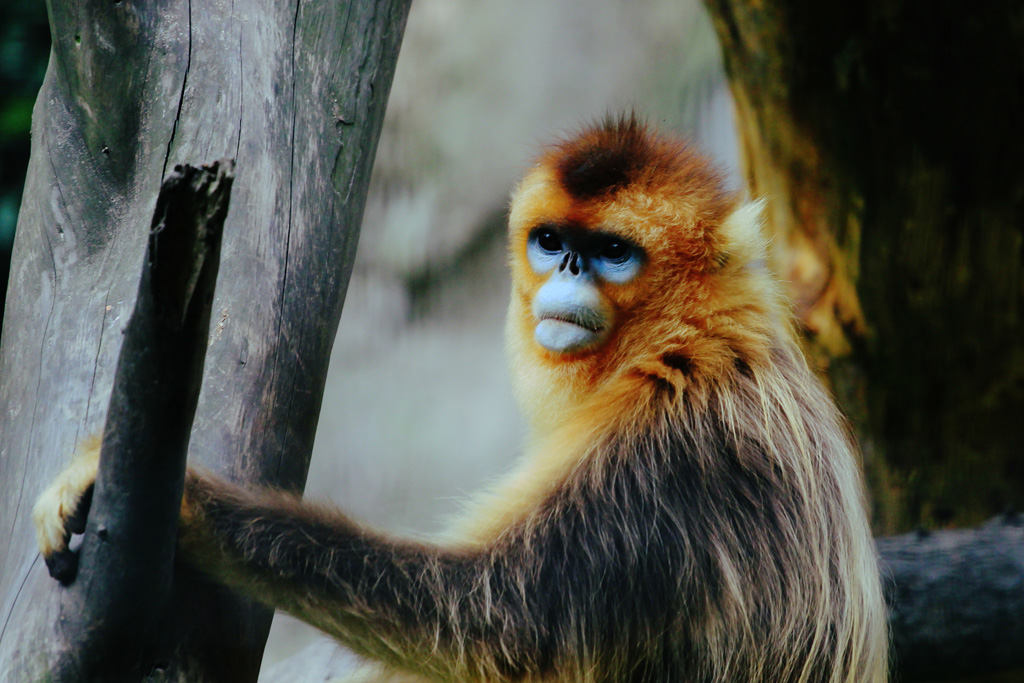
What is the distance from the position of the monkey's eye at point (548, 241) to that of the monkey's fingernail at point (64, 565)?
1.97 metres

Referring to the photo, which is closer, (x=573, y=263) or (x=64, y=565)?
(x=64, y=565)

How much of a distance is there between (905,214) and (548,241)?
233 centimetres

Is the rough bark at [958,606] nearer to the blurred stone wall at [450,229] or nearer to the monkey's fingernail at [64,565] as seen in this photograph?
the monkey's fingernail at [64,565]

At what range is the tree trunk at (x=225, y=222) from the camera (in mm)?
2848

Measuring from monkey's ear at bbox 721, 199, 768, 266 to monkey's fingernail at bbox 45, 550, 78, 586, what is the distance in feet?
7.35

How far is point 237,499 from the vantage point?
8.20ft

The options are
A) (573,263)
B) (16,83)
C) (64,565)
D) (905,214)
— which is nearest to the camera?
(64,565)

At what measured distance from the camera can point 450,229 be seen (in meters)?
8.91

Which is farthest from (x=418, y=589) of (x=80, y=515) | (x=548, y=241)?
(x=548, y=241)

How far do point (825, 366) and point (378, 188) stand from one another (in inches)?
192

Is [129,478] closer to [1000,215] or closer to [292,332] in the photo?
[292,332]

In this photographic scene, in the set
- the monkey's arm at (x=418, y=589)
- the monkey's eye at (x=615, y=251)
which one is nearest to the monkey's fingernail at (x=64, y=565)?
the monkey's arm at (x=418, y=589)

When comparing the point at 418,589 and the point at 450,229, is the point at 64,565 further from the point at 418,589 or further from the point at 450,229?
the point at 450,229

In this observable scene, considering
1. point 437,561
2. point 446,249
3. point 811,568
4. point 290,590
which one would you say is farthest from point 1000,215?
point 446,249
